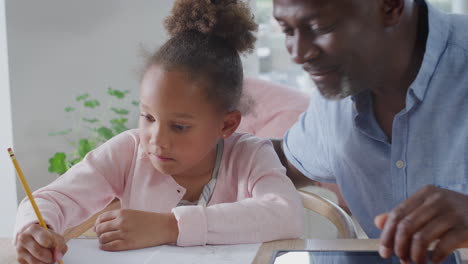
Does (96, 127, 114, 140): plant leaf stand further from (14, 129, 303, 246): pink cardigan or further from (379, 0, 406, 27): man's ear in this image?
(379, 0, 406, 27): man's ear

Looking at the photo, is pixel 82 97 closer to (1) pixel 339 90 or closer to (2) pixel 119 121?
(2) pixel 119 121

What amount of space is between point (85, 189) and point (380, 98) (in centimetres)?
60

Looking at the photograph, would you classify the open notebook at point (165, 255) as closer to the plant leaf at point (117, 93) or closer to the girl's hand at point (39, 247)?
the girl's hand at point (39, 247)

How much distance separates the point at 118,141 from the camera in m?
1.29

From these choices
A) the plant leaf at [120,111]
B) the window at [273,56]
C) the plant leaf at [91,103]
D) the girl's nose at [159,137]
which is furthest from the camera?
the window at [273,56]

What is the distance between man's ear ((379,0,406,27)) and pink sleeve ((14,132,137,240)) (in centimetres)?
54

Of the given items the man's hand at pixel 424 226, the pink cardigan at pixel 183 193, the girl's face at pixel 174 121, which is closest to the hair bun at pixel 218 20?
the girl's face at pixel 174 121

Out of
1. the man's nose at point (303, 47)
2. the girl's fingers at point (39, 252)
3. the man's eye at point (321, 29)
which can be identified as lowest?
the girl's fingers at point (39, 252)

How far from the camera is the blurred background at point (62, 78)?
8.47ft

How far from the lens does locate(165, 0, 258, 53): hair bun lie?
123cm

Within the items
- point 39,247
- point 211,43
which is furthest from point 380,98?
point 39,247

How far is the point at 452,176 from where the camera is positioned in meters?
1.22

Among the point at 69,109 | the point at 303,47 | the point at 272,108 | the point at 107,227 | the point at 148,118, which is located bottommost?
the point at 272,108

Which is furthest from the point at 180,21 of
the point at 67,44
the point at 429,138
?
the point at 67,44
